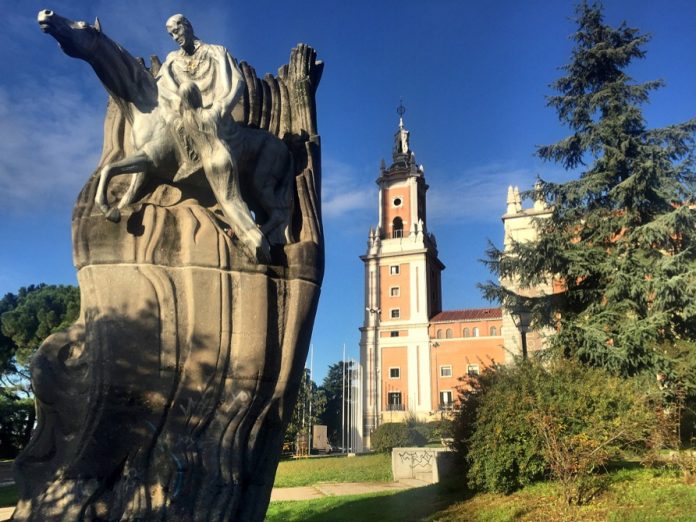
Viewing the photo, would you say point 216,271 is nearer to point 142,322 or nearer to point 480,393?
point 142,322

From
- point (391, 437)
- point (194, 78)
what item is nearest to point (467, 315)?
point (391, 437)

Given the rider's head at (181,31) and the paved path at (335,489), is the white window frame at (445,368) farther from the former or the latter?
the rider's head at (181,31)

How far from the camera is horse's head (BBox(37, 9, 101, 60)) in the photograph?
5.45m

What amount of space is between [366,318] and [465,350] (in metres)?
10.4

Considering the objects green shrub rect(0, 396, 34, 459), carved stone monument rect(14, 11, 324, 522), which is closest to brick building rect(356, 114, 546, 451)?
green shrub rect(0, 396, 34, 459)

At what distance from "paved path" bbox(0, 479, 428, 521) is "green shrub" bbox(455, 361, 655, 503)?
142 inches

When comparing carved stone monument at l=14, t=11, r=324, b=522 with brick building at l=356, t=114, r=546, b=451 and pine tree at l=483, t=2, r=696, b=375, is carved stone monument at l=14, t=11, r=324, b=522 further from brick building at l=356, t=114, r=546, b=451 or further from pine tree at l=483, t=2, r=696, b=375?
brick building at l=356, t=114, r=546, b=451

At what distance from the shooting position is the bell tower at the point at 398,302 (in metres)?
57.7

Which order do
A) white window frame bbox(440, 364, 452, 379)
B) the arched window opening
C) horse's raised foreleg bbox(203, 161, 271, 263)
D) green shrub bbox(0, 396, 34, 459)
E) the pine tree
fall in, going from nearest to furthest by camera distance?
horse's raised foreleg bbox(203, 161, 271, 263), the pine tree, green shrub bbox(0, 396, 34, 459), white window frame bbox(440, 364, 452, 379), the arched window opening

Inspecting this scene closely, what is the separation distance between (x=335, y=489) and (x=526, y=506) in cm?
676

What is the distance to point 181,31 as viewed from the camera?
6441 millimetres

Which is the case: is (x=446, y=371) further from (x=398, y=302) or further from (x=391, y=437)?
(x=391, y=437)

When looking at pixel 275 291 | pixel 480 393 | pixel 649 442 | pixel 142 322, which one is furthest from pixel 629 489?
pixel 142 322

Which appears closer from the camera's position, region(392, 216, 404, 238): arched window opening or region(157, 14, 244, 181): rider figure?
region(157, 14, 244, 181): rider figure
